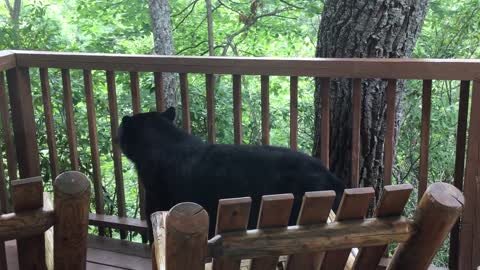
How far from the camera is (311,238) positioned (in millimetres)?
1329

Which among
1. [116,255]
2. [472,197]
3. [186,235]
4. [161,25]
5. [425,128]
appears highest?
[161,25]

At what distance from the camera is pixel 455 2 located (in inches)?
293

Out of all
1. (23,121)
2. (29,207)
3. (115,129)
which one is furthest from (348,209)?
(23,121)

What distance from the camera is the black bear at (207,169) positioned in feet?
8.79

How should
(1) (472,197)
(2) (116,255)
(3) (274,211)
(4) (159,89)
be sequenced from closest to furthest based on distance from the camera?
(3) (274,211)
(1) (472,197)
(4) (159,89)
(2) (116,255)

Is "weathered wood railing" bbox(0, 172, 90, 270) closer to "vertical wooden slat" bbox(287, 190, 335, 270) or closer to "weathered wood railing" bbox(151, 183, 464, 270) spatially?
"weathered wood railing" bbox(151, 183, 464, 270)

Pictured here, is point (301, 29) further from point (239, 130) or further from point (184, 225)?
point (184, 225)

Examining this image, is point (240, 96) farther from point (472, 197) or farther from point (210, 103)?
point (472, 197)

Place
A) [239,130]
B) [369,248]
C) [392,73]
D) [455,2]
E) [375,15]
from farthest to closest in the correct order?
[455,2] → [375,15] → [239,130] → [392,73] → [369,248]

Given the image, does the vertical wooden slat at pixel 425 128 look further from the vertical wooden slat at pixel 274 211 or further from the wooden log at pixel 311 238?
the vertical wooden slat at pixel 274 211

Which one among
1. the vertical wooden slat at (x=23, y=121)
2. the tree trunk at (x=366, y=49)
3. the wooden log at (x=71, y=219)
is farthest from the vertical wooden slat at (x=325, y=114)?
the vertical wooden slat at (x=23, y=121)

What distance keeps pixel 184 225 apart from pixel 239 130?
1931 mm

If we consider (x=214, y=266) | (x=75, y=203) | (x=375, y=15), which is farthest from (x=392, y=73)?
(x=75, y=203)

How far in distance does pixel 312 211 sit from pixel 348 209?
105 mm
